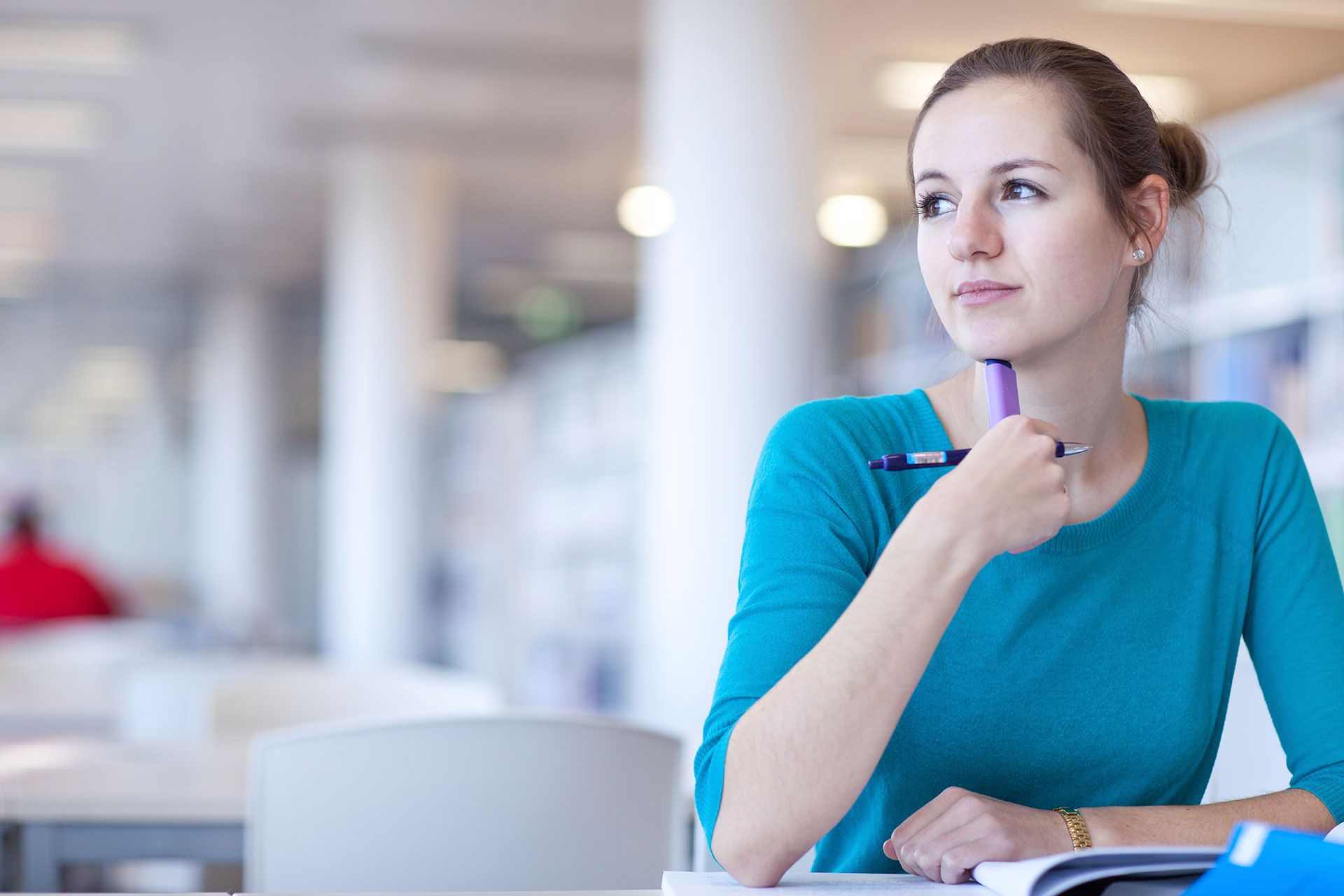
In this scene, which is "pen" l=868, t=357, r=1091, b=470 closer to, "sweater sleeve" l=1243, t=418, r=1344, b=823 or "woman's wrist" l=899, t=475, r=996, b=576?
"woman's wrist" l=899, t=475, r=996, b=576

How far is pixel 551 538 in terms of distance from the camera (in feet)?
26.9

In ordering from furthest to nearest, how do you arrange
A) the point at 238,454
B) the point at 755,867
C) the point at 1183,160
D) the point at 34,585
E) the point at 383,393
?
the point at 238,454, the point at 383,393, the point at 34,585, the point at 1183,160, the point at 755,867

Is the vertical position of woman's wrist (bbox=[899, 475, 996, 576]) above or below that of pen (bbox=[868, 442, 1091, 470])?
below

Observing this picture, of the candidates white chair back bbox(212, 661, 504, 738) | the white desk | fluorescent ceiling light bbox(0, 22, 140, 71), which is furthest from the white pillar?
fluorescent ceiling light bbox(0, 22, 140, 71)

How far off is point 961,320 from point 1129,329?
319 millimetres

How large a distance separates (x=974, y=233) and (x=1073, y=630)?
1.25 ft

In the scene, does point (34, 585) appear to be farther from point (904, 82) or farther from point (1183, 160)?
point (1183, 160)

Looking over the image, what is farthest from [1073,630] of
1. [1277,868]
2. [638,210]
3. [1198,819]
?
[638,210]

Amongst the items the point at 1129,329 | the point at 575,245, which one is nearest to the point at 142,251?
the point at 575,245

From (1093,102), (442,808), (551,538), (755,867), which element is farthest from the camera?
(551,538)

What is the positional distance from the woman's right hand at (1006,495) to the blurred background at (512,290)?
0.41 meters

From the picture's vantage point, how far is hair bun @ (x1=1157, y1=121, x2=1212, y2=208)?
55.1 inches

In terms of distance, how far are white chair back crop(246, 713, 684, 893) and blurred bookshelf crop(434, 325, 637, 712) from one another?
5.55 metres

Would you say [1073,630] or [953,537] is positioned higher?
[953,537]
